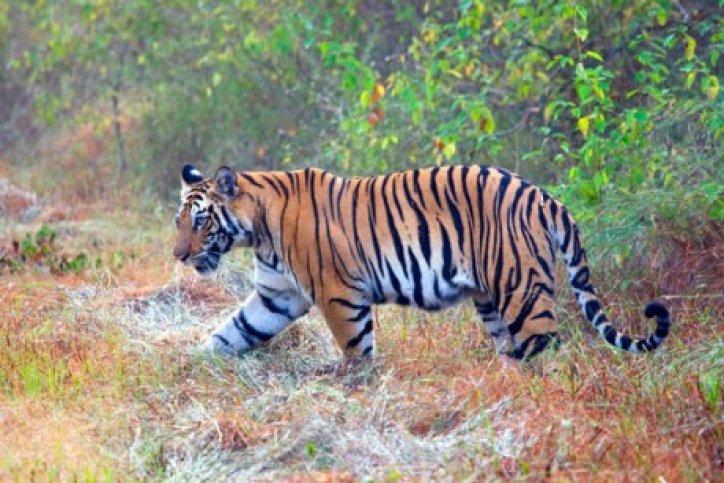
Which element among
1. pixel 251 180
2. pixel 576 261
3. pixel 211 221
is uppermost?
pixel 251 180

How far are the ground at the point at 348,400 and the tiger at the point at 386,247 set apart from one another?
20 cm

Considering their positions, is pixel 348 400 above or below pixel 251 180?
below

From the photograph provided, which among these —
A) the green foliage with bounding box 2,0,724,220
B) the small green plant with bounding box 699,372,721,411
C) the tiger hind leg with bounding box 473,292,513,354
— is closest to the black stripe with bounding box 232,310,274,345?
the tiger hind leg with bounding box 473,292,513,354

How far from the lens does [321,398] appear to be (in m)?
5.79

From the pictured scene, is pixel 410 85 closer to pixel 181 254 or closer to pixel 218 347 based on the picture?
pixel 181 254

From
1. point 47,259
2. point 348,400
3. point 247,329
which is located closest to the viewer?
point 348,400

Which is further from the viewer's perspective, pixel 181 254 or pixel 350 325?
pixel 181 254

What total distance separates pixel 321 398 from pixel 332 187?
1429 millimetres

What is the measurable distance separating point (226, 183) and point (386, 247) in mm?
906

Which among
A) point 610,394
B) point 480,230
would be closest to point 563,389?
point 610,394

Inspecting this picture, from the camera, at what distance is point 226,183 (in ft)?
22.2

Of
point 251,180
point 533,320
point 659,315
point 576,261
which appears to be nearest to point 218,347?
point 251,180

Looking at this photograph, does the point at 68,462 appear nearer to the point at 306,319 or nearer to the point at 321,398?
the point at 321,398

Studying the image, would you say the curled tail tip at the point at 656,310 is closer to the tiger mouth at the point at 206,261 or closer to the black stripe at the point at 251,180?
the black stripe at the point at 251,180
